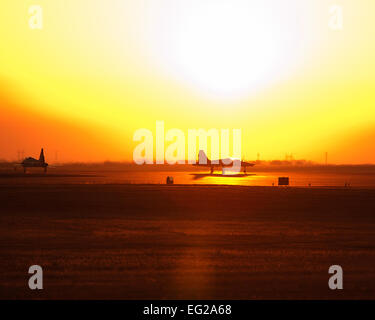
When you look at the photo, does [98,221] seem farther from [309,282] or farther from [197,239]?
[309,282]

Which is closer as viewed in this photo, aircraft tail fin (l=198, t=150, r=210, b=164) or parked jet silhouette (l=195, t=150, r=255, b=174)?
parked jet silhouette (l=195, t=150, r=255, b=174)

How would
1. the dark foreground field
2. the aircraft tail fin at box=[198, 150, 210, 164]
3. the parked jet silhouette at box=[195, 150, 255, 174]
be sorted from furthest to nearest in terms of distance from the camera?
the aircraft tail fin at box=[198, 150, 210, 164] → the parked jet silhouette at box=[195, 150, 255, 174] → the dark foreground field

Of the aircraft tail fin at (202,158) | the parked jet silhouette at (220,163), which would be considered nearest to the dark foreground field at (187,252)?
the parked jet silhouette at (220,163)

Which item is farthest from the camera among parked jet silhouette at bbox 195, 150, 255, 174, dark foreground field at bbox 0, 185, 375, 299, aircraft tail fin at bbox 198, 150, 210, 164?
aircraft tail fin at bbox 198, 150, 210, 164

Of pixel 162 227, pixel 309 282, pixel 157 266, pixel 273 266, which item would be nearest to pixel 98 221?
pixel 162 227

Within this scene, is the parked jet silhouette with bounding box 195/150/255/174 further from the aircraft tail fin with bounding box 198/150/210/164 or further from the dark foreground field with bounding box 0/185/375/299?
the dark foreground field with bounding box 0/185/375/299

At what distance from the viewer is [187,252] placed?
18.3 meters

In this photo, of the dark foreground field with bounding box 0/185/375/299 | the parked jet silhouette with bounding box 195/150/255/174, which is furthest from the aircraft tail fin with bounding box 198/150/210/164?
the dark foreground field with bounding box 0/185/375/299

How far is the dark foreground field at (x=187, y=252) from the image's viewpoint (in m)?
13.1

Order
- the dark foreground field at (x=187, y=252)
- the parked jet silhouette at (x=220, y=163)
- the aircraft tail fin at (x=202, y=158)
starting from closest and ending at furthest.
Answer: the dark foreground field at (x=187, y=252) → the parked jet silhouette at (x=220, y=163) → the aircraft tail fin at (x=202, y=158)

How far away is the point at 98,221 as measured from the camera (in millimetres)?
27844

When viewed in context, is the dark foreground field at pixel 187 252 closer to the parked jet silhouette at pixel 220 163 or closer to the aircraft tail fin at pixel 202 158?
the parked jet silhouette at pixel 220 163

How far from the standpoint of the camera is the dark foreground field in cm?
1310
